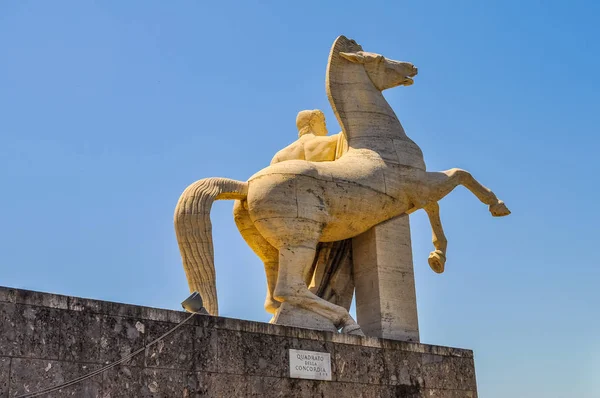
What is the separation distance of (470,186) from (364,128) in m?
1.64

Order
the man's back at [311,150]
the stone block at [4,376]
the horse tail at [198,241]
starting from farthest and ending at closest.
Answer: the man's back at [311,150] → the horse tail at [198,241] → the stone block at [4,376]

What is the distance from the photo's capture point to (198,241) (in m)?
9.54

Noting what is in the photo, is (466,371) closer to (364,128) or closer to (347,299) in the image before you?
(347,299)

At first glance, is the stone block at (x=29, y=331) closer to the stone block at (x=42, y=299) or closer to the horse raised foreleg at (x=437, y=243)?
the stone block at (x=42, y=299)

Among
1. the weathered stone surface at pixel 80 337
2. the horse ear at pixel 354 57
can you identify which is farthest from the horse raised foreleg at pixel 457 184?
the weathered stone surface at pixel 80 337

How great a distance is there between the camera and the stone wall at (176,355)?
7324 millimetres

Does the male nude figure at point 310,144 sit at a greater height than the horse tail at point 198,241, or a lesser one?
greater

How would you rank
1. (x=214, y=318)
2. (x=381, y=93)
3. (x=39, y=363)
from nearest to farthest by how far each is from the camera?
(x=39, y=363), (x=214, y=318), (x=381, y=93)

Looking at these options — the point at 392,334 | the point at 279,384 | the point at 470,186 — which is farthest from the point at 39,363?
the point at 470,186

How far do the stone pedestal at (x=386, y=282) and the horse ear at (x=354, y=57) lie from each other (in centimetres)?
199

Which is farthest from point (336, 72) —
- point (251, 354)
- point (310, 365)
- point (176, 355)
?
point (176, 355)

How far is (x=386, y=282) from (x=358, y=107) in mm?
2160

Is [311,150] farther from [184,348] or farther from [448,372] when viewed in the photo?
[184,348]

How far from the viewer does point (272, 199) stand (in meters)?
9.66
